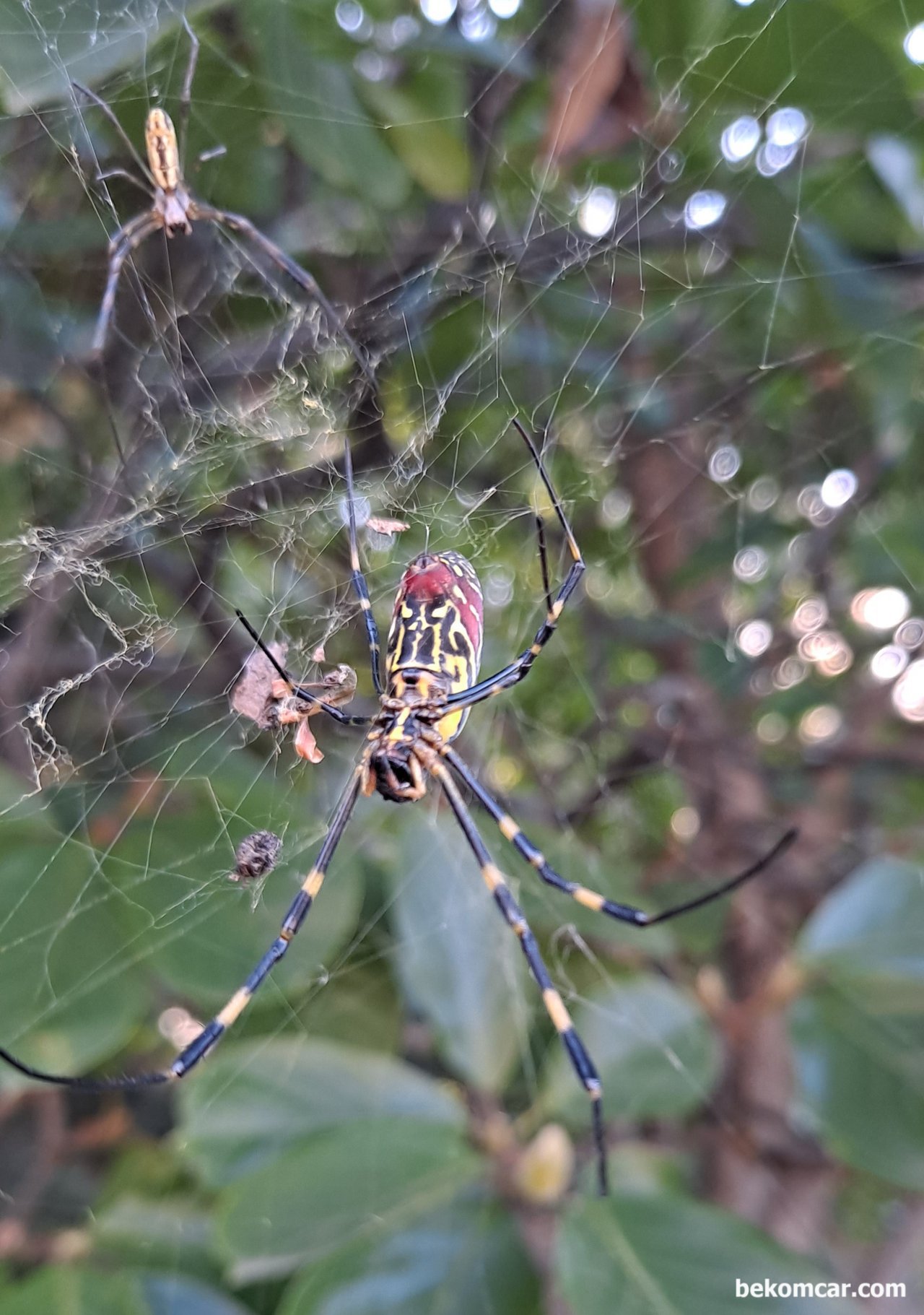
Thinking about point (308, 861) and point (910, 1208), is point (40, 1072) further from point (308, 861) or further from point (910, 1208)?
point (910, 1208)

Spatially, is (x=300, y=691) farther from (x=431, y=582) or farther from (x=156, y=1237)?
(x=156, y=1237)

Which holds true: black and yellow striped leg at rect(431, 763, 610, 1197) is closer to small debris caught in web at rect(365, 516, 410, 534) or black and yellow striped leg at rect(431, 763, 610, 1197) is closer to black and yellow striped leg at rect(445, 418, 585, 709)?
black and yellow striped leg at rect(445, 418, 585, 709)

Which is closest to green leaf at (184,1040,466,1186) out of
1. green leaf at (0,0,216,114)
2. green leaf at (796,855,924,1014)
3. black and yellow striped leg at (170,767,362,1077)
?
black and yellow striped leg at (170,767,362,1077)

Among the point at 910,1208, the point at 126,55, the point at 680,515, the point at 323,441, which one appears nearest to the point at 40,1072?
the point at 323,441

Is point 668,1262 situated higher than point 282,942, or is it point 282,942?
point 282,942

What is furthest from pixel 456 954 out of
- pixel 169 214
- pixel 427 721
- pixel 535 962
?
pixel 169 214

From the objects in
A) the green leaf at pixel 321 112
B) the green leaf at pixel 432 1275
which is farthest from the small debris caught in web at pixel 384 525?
the green leaf at pixel 432 1275

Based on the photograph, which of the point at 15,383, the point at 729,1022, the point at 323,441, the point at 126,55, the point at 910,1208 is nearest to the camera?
the point at 126,55
